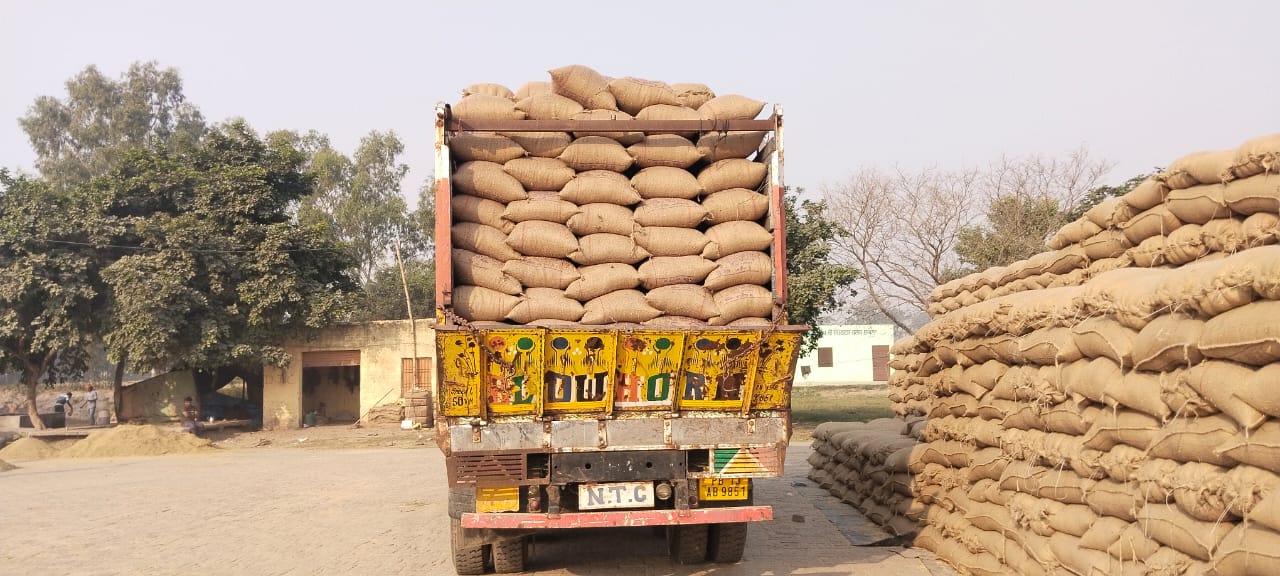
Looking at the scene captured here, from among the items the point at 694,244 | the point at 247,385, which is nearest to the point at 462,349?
the point at 694,244

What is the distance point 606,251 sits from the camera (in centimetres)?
596

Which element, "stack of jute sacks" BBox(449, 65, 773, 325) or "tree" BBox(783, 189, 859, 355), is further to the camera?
"tree" BBox(783, 189, 859, 355)

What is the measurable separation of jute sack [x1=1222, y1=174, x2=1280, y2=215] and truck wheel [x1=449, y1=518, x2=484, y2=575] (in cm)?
458

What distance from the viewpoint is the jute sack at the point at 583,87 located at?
20.5 ft

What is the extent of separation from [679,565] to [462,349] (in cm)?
234

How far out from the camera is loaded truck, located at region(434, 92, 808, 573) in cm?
525

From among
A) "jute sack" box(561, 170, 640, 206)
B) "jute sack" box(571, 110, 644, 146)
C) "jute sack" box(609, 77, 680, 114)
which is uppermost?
"jute sack" box(609, 77, 680, 114)

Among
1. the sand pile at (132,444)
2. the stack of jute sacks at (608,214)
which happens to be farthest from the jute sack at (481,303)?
the sand pile at (132,444)

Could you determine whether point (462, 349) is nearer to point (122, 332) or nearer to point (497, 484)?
point (497, 484)

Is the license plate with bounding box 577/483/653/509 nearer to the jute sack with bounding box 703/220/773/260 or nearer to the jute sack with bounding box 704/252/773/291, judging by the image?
the jute sack with bounding box 704/252/773/291

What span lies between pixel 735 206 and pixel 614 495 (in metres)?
2.03

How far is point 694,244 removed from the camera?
603cm

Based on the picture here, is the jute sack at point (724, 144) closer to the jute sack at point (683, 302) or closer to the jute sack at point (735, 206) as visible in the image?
the jute sack at point (735, 206)

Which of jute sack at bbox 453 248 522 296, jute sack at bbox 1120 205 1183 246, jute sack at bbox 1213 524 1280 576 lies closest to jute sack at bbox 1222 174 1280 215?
jute sack at bbox 1120 205 1183 246
